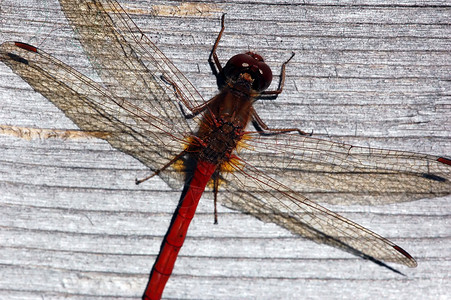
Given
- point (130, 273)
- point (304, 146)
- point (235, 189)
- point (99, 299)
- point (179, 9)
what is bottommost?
point (99, 299)

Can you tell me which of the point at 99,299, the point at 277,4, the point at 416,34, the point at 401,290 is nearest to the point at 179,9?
the point at 277,4

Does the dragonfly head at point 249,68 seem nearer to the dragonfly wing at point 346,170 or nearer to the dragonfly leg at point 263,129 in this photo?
the dragonfly leg at point 263,129

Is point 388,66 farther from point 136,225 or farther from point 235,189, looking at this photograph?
point 136,225

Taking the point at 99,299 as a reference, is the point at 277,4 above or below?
above

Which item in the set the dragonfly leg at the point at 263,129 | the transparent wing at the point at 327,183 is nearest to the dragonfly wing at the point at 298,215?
the transparent wing at the point at 327,183

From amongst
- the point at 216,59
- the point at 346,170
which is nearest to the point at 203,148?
the point at 216,59

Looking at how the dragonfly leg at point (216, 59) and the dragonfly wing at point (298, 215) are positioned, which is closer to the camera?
the dragonfly wing at point (298, 215)
